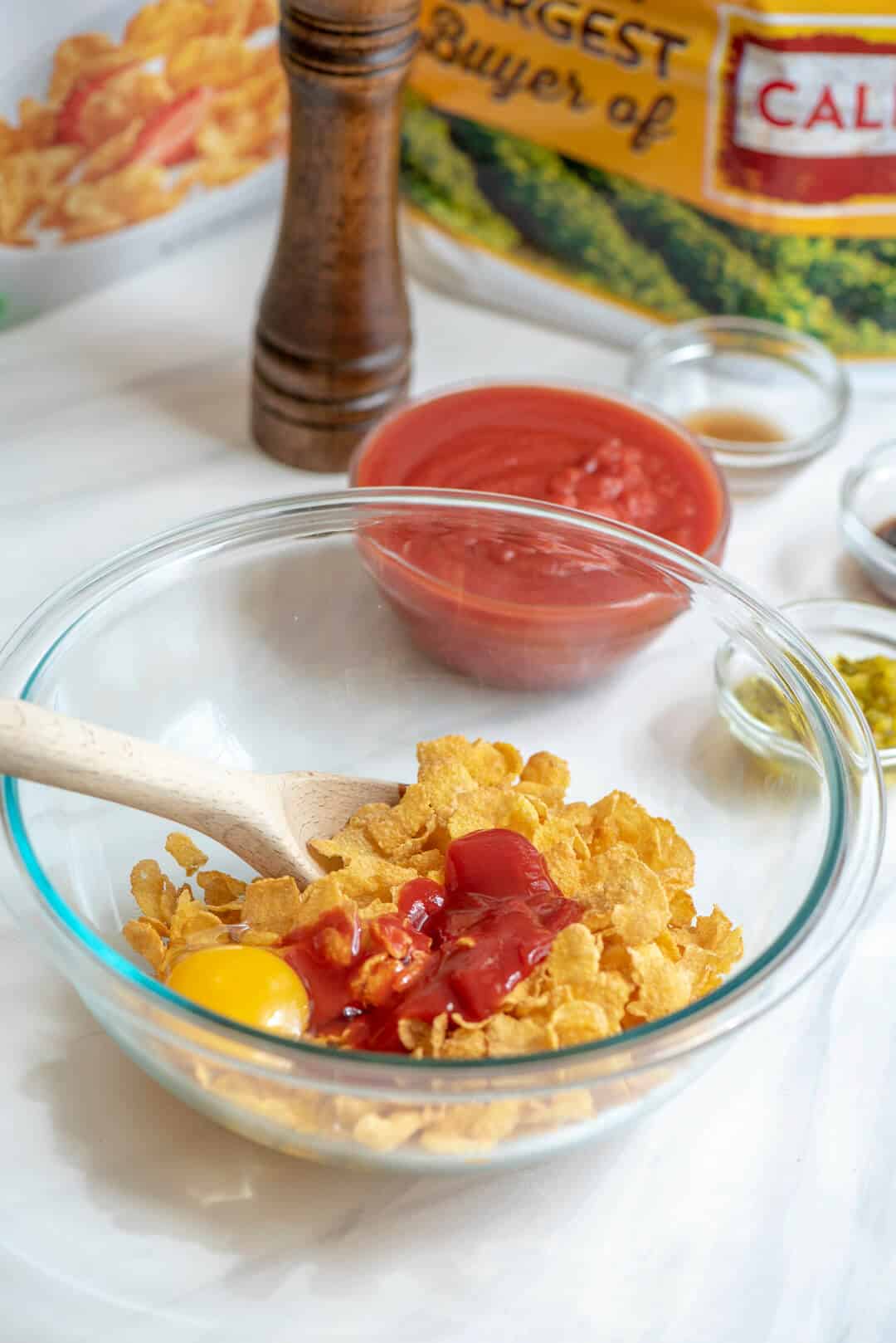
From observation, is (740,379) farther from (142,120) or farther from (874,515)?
(142,120)

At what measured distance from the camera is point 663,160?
1.53 meters

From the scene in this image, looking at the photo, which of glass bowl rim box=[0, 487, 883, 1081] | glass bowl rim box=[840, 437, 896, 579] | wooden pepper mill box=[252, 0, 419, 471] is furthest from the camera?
glass bowl rim box=[840, 437, 896, 579]

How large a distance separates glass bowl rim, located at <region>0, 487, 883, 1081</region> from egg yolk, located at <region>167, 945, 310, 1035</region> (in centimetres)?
3

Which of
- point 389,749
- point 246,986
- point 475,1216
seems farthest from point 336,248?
point 475,1216

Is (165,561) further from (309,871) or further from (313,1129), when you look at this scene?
(313,1129)

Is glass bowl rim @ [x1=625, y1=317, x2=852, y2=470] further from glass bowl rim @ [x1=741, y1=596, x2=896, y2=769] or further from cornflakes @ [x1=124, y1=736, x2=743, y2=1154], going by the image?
cornflakes @ [x1=124, y1=736, x2=743, y2=1154]

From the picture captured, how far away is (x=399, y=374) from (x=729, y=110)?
1.31 feet

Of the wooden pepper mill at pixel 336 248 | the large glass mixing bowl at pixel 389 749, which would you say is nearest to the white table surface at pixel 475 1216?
the large glass mixing bowl at pixel 389 749

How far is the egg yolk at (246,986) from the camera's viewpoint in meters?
0.90

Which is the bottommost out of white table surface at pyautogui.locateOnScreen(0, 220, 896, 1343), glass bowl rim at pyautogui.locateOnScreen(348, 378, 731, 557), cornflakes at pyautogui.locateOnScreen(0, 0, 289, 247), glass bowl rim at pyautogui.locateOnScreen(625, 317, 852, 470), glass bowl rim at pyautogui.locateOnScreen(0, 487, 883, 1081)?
white table surface at pyautogui.locateOnScreen(0, 220, 896, 1343)

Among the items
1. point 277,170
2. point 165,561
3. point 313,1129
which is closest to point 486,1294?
point 313,1129

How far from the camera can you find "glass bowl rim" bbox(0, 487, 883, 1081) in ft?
2.60

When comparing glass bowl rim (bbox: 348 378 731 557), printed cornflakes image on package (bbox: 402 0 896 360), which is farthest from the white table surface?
printed cornflakes image on package (bbox: 402 0 896 360)

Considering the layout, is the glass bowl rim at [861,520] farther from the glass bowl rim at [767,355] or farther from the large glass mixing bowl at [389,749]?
the large glass mixing bowl at [389,749]
